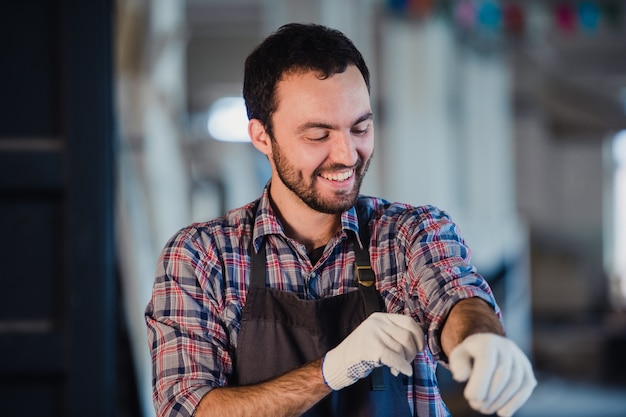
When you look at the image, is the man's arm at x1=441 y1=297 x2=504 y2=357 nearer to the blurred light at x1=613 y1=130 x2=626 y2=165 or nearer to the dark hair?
the dark hair

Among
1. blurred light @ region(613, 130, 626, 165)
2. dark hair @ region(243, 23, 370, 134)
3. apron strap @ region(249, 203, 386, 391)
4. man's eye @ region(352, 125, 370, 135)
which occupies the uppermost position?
blurred light @ region(613, 130, 626, 165)

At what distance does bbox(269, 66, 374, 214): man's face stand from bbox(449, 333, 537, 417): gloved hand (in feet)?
1.32

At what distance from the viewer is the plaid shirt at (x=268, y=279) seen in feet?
4.88

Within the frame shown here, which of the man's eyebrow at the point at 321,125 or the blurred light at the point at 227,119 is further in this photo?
the blurred light at the point at 227,119

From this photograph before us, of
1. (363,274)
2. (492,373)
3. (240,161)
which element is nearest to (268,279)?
(363,274)

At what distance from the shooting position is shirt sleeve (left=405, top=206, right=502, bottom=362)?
1.41 m

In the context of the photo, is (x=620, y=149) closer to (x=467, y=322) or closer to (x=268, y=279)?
(x=268, y=279)

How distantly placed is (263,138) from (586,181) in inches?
492

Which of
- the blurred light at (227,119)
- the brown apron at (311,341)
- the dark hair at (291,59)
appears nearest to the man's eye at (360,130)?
the dark hair at (291,59)

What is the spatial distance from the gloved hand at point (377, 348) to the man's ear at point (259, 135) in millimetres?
412

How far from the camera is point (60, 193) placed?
1964 mm

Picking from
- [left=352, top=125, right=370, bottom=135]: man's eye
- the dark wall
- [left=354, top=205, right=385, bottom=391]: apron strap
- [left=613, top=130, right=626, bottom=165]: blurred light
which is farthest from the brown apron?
[left=613, top=130, right=626, bottom=165]: blurred light

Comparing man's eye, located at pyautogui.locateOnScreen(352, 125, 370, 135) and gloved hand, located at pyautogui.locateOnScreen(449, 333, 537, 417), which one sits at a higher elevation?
man's eye, located at pyautogui.locateOnScreen(352, 125, 370, 135)

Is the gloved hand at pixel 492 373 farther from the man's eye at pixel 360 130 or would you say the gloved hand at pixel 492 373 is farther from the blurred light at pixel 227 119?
the blurred light at pixel 227 119
